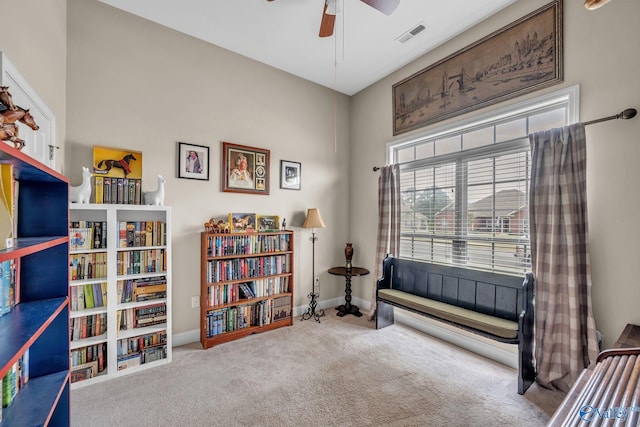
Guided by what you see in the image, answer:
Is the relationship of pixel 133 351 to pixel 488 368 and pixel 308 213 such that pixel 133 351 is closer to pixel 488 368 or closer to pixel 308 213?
pixel 308 213

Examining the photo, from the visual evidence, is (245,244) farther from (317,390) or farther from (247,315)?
(317,390)

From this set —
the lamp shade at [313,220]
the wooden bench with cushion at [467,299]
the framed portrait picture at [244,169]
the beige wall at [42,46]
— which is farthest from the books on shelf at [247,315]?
the beige wall at [42,46]

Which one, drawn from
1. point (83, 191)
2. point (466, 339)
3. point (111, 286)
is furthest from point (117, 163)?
point (466, 339)

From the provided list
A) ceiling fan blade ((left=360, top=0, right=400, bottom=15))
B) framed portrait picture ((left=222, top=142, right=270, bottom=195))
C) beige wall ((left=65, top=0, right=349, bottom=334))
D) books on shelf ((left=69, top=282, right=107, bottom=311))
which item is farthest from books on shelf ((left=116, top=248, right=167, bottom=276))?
ceiling fan blade ((left=360, top=0, right=400, bottom=15))

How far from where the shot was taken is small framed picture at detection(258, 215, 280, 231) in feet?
10.6

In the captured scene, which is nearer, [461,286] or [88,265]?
[88,265]

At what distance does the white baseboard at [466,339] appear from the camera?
2.38 meters

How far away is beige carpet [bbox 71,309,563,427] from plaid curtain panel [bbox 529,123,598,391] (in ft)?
0.96

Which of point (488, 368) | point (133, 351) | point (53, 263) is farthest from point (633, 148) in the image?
point (133, 351)

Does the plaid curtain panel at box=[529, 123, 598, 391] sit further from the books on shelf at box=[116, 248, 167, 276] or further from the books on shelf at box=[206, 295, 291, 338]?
the books on shelf at box=[116, 248, 167, 276]

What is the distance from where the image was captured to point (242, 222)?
9.88 ft

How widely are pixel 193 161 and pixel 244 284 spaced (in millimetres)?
1452

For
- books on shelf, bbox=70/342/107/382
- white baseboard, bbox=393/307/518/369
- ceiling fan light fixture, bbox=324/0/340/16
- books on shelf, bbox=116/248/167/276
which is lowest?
white baseboard, bbox=393/307/518/369

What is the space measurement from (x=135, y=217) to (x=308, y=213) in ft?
6.16
